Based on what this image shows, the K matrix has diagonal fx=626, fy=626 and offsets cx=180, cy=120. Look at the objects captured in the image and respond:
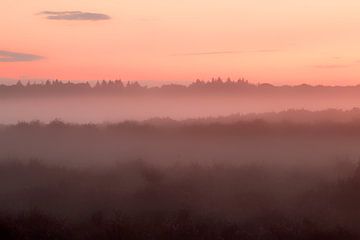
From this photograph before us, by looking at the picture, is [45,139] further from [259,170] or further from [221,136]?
[259,170]

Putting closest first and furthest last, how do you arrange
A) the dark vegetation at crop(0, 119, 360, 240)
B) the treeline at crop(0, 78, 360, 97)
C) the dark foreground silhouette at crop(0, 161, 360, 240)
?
the dark foreground silhouette at crop(0, 161, 360, 240)
the dark vegetation at crop(0, 119, 360, 240)
the treeline at crop(0, 78, 360, 97)

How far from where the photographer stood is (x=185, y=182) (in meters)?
27.6

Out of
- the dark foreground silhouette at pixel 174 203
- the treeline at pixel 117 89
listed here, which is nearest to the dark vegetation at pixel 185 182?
the dark foreground silhouette at pixel 174 203

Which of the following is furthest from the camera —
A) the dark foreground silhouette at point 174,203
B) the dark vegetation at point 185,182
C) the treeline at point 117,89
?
Answer: the treeline at point 117,89

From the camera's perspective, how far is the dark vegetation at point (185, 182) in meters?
20.8

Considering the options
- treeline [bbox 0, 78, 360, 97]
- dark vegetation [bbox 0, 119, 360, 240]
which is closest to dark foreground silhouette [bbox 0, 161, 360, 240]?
dark vegetation [bbox 0, 119, 360, 240]

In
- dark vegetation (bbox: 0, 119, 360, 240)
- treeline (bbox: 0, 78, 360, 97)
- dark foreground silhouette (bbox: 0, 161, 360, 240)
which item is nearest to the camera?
dark foreground silhouette (bbox: 0, 161, 360, 240)

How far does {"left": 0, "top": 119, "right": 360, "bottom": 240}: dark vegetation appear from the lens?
20.8m

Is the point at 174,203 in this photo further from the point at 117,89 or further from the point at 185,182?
the point at 117,89

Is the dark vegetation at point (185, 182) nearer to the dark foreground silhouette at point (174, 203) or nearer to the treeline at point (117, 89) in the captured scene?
the dark foreground silhouette at point (174, 203)

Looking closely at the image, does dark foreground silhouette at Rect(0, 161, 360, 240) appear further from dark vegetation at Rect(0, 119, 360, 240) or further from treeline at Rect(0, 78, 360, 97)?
treeline at Rect(0, 78, 360, 97)

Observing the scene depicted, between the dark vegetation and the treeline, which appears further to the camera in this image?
the treeline

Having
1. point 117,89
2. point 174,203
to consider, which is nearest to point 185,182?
point 174,203

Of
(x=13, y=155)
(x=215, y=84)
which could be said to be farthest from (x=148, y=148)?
(x=215, y=84)
